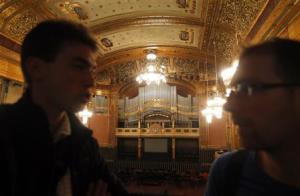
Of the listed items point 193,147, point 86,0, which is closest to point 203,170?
point 193,147

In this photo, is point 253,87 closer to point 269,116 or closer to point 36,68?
point 269,116

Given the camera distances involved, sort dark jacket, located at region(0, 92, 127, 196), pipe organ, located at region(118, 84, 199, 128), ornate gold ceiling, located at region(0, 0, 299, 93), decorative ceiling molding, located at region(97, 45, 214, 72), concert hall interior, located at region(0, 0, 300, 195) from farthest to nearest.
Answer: pipe organ, located at region(118, 84, 199, 128), decorative ceiling molding, located at region(97, 45, 214, 72), concert hall interior, located at region(0, 0, 300, 195), ornate gold ceiling, located at region(0, 0, 299, 93), dark jacket, located at region(0, 92, 127, 196)

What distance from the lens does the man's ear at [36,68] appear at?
1026 mm

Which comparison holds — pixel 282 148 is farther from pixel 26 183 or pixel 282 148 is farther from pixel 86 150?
pixel 26 183

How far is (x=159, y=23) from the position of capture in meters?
7.78

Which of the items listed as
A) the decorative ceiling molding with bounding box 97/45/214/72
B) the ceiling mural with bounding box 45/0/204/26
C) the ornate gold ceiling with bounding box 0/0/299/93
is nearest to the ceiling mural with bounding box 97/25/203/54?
the ornate gold ceiling with bounding box 0/0/299/93

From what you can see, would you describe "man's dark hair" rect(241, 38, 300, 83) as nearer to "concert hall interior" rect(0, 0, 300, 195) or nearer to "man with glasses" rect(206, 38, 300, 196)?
"man with glasses" rect(206, 38, 300, 196)

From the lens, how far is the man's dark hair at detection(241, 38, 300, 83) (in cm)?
101

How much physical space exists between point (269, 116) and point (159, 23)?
730cm

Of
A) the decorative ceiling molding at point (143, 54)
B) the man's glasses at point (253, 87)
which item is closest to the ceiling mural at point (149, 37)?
the decorative ceiling molding at point (143, 54)

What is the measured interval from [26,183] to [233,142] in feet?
33.8

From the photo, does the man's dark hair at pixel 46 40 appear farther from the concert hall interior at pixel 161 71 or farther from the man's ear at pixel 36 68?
the concert hall interior at pixel 161 71

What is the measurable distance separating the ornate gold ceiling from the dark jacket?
4346 mm

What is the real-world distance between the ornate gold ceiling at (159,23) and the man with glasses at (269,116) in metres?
3.61
